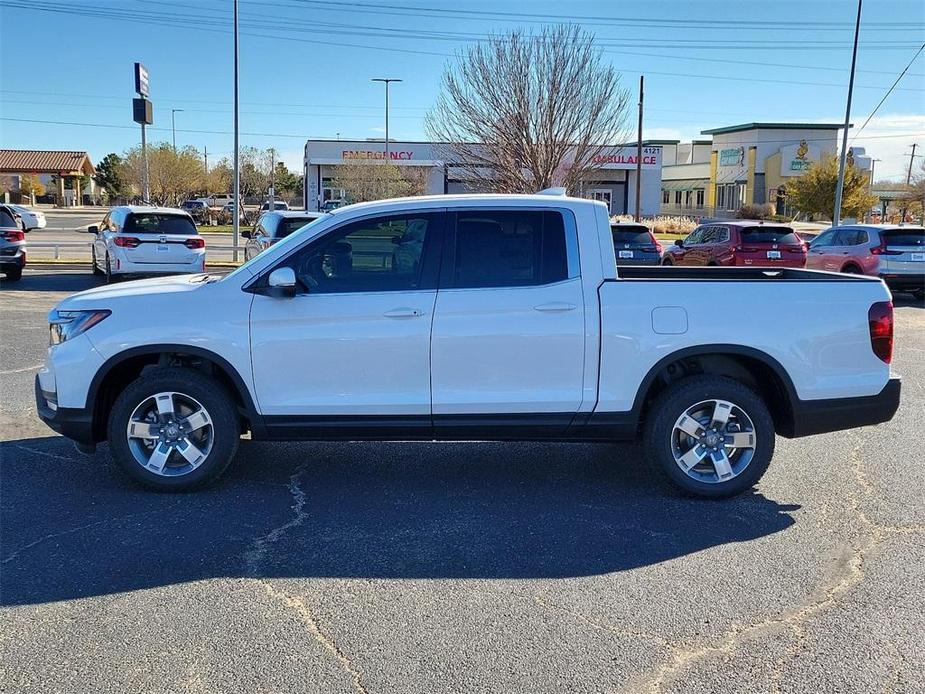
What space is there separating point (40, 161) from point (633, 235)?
85.8 m

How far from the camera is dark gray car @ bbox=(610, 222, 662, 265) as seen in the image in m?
17.8

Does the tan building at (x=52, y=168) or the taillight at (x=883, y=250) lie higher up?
the tan building at (x=52, y=168)

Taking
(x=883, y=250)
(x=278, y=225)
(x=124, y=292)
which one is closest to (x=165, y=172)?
(x=278, y=225)

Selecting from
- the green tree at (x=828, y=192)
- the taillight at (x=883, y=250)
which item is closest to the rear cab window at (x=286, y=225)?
the taillight at (x=883, y=250)

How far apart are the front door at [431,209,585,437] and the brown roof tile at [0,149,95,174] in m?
91.6

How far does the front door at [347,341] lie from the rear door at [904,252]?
14906mm

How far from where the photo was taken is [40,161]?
88062 mm

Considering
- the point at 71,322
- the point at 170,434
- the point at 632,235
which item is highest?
the point at 632,235

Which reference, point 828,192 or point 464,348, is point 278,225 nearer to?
point 464,348

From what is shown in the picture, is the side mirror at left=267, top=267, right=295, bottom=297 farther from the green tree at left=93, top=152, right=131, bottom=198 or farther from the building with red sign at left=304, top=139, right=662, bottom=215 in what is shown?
the green tree at left=93, top=152, right=131, bottom=198

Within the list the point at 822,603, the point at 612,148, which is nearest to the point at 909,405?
the point at 822,603

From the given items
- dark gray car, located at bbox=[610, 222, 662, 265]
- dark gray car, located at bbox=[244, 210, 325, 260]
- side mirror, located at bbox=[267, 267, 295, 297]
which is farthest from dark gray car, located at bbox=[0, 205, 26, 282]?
side mirror, located at bbox=[267, 267, 295, 297]

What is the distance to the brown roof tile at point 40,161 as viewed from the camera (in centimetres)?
8619

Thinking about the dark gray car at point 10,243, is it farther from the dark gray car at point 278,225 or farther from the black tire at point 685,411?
the black tire at point 685,411
